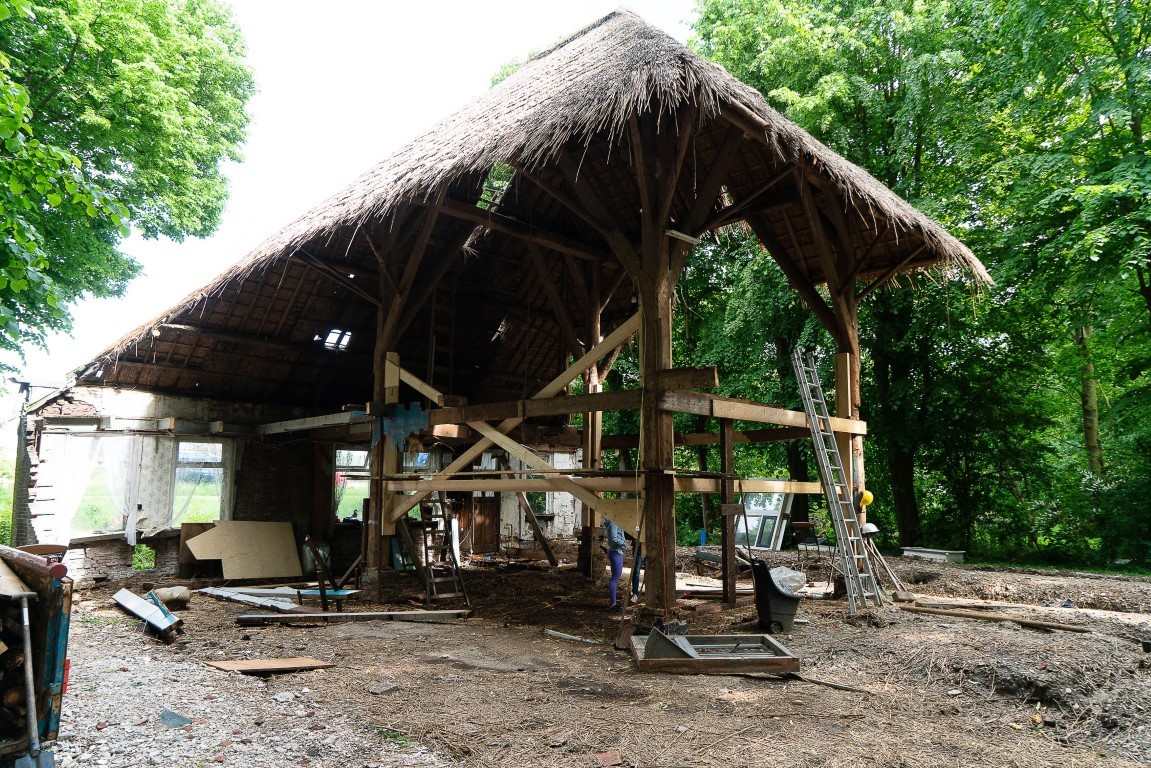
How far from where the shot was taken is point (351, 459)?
15.2m

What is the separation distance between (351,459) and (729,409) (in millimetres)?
9476

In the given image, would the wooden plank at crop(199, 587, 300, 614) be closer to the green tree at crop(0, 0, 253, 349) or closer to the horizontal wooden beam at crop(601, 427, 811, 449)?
the green tree at crop(0, 0, 253, 349)

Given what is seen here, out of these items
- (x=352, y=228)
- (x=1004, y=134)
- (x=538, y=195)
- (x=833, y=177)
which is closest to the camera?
(x=833, y=177)

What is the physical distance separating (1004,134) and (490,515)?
13.7m

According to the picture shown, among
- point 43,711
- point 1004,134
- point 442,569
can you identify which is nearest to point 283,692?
point 43,711

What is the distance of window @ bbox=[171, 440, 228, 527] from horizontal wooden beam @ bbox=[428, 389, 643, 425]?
18.7 ft

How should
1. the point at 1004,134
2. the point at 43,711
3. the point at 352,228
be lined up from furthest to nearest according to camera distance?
the point at 1004,134, the point at 352,228, the point at 43,711

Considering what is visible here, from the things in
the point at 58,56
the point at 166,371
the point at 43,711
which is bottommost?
the point at 43,711

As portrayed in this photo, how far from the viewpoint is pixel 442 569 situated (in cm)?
1157

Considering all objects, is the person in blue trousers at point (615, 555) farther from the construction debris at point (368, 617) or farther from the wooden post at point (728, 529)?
the construction debris at point (368, 617)

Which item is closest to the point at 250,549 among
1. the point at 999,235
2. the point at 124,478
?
the point at 124,478

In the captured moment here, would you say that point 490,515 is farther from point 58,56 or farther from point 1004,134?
point 1004,134

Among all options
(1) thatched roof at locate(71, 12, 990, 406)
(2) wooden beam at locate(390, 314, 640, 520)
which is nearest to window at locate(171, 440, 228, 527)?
(1) thatched roof at locate(71, 12, 990, 406)

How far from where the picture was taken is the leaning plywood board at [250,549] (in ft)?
40.5
